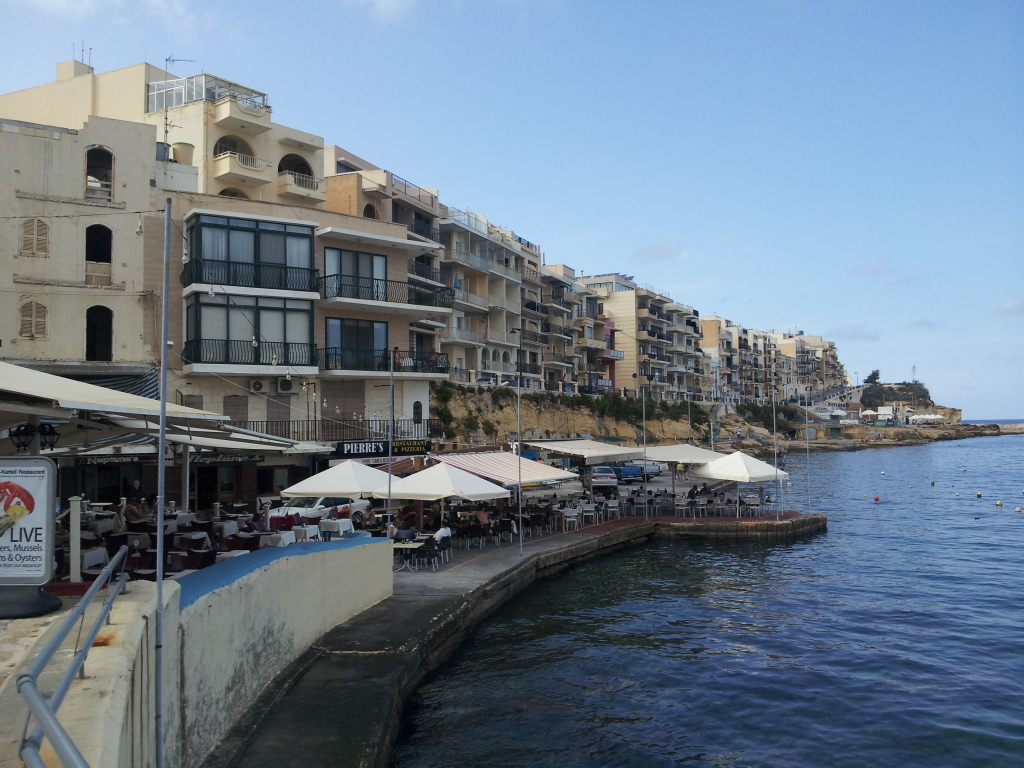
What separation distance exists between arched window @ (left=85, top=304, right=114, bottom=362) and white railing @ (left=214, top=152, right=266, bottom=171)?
1268cm

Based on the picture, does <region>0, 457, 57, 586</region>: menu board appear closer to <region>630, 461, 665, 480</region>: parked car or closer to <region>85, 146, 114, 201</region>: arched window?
<region>85, 146, 114, 201</region>: arched window

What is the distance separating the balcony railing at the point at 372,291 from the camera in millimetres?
36938

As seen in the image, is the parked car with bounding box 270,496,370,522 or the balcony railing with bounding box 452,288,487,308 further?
the balcony railing with bounding box 452,288,487,308

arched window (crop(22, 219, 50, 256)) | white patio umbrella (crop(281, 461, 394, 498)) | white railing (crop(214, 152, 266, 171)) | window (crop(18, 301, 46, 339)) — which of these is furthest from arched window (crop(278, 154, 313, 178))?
white patio umbrella (crop(281, 461, 394, 498))

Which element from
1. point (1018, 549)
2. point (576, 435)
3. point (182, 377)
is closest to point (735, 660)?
point (1018, 549)

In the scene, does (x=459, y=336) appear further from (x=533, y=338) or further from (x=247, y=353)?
(x=247, y=353)

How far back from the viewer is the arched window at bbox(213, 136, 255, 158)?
41.5 m

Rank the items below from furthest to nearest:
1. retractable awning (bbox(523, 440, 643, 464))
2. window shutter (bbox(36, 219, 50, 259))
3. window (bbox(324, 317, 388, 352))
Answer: window (bbox(324, 317, 388, 352)), retractable awning (bbox(523, 440, 643, 464)), window shutter (bbox(36, 219, 50, 259))

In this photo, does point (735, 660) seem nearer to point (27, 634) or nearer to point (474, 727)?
point (474, 727)

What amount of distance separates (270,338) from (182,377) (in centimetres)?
410

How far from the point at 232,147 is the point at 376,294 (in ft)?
41.6

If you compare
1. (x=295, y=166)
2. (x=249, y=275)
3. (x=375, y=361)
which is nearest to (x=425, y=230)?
(x=295, y=166)

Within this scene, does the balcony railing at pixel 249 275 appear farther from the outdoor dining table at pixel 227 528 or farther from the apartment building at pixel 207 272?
the outdoor dining table at pixel 227 528

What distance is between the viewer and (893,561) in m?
29.6
